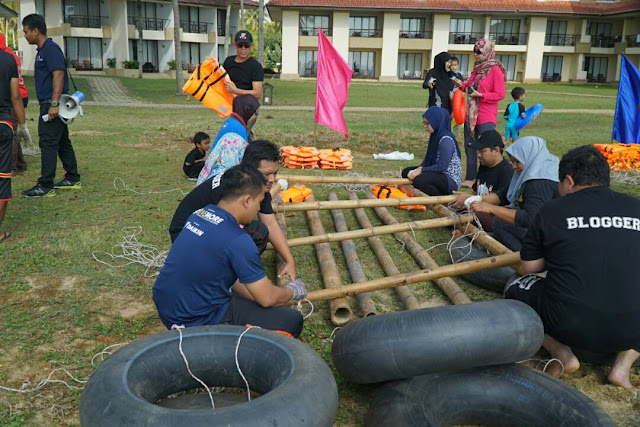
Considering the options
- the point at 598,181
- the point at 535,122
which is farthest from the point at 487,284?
the point at 535,122

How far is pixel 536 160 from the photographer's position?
4.50m

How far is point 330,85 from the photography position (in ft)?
32.6

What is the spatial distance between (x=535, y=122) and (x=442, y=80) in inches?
334

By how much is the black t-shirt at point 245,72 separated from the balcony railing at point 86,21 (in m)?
37.6

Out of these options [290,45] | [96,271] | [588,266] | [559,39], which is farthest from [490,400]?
[559,39]

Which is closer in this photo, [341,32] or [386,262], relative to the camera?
[386,262]

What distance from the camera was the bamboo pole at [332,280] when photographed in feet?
12.9

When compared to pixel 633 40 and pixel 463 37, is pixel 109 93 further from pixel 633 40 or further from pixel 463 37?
pixel 633 40

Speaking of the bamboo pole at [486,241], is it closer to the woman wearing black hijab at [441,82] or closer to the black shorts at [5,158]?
the woman wearing black hijab at [441,82]

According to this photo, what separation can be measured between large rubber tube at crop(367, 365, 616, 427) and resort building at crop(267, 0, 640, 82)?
40.8m

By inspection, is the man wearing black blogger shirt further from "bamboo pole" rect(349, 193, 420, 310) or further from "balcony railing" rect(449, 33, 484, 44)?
"balcony railing" rect(449, 33, 484, 44)

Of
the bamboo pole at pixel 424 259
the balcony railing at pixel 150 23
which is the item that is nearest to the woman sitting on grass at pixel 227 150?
the bamboo pole at pixel 424 259

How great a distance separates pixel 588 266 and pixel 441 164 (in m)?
3.71

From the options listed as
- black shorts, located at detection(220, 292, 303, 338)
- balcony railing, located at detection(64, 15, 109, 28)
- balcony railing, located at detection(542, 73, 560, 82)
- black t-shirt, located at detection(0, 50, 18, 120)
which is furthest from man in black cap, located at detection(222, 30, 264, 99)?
balcony railing, located at detection(542, 73, 560, 82)
